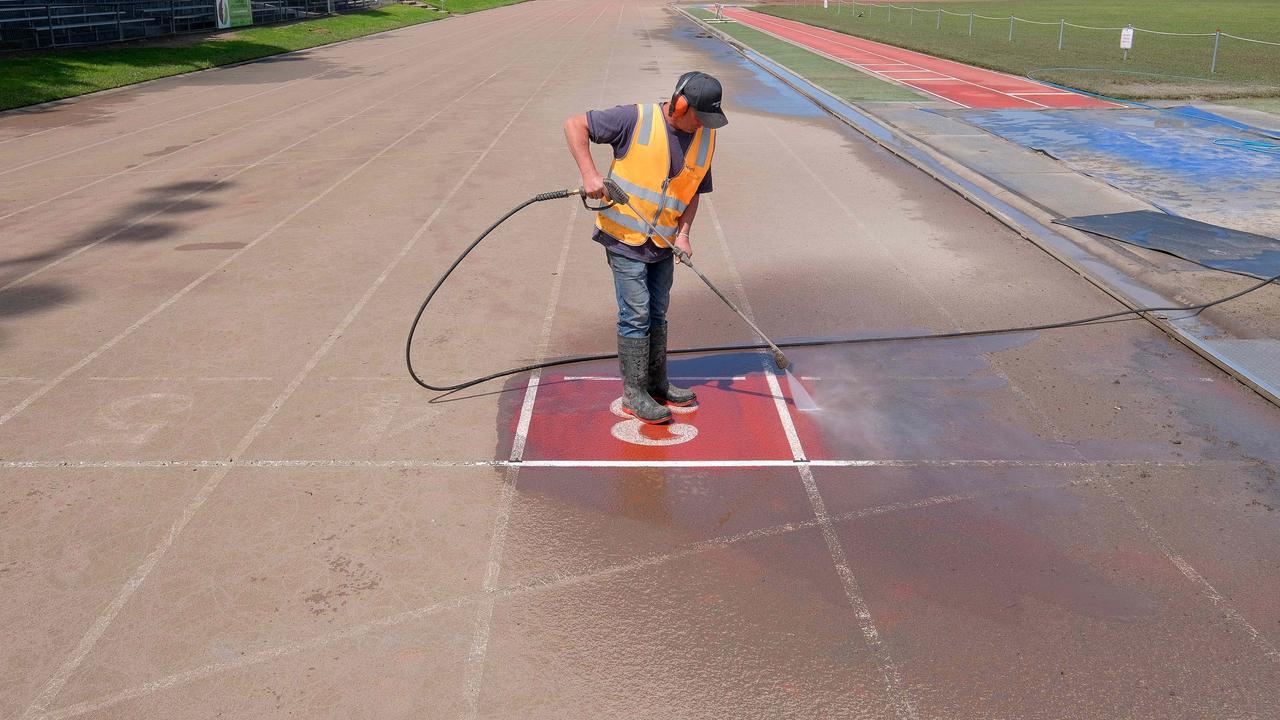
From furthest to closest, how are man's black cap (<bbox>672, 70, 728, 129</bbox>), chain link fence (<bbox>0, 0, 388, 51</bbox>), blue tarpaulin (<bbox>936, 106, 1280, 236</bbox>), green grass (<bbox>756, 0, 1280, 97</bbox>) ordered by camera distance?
1. chain link fence (<bbox>0, 0, 388, 51</bbox>)
2. green grass (<bbox>756, 0, 1280, 97</bbox>)
3. blue tarpaulin (<bbox>936, 106, 1280, 236</bbox>)
4. man's black cap (<bbox>672, 70, 728, 129</bbox>)

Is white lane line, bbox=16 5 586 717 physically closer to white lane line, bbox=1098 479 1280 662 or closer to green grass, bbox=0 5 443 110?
white lane line, bbox=1098 479 1280 662

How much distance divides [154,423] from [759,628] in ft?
14.0

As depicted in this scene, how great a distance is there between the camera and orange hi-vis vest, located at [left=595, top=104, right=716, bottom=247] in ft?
18.5

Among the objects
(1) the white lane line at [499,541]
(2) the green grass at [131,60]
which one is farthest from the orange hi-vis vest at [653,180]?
(2) the green grass at [131,60]

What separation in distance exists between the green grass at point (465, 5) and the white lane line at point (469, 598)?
62.7m

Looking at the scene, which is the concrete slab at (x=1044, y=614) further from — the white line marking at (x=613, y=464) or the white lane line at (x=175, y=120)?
the white lane line at (x=175, y=120)

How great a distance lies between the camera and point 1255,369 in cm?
709

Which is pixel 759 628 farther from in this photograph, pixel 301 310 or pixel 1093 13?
pixel 1093 13

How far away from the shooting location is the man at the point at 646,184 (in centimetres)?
555

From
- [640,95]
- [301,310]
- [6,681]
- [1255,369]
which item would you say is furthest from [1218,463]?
[640,95]

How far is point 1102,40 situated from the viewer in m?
34.6

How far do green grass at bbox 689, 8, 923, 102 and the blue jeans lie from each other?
661 inches

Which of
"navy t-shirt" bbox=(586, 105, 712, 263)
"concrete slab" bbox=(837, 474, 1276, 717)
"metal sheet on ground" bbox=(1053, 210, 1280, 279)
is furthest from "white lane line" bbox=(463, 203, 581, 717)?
"metal sheet on ground" bbox=(1053, 210, 1280, 279)

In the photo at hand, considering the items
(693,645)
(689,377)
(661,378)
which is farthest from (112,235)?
(693,645)
